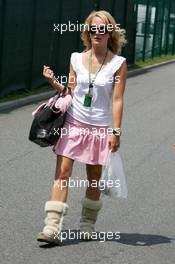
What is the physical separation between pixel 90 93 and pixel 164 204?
222cm

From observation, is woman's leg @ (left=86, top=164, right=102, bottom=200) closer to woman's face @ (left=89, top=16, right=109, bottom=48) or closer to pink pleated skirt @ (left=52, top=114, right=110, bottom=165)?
pink pleated skirt @ (left=52, top=114, right=110, bottom=165)

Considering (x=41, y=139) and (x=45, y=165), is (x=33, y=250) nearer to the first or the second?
(x=41, y=139)

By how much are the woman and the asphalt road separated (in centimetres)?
35

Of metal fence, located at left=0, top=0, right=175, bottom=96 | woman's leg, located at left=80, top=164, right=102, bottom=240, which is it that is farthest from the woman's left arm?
metal fence, located at left=0, top=0, right=175, bottom=96

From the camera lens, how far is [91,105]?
6.30 meters

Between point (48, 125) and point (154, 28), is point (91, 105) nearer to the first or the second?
point (48, 125)

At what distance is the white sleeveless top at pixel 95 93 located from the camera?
627 centimetres

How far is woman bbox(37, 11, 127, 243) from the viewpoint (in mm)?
6238

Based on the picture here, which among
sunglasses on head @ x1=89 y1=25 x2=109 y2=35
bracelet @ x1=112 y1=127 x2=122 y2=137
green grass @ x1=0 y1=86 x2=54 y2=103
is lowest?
green grass @ x1=0 y1=86 x2=54 y2=103

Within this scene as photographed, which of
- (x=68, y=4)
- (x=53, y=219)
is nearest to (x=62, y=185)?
(x=53, y=219)

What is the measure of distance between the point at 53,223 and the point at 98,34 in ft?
4.97

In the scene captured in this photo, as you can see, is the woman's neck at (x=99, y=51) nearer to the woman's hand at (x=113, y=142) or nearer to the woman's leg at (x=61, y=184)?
the woman's hand at (x=113, y=142)

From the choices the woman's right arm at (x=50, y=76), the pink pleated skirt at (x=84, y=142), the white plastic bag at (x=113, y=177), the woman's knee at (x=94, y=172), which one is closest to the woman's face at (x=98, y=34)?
the woman's right arm at (x=50, y=76)

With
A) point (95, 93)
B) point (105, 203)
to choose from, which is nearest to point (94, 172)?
point (95, 93)
